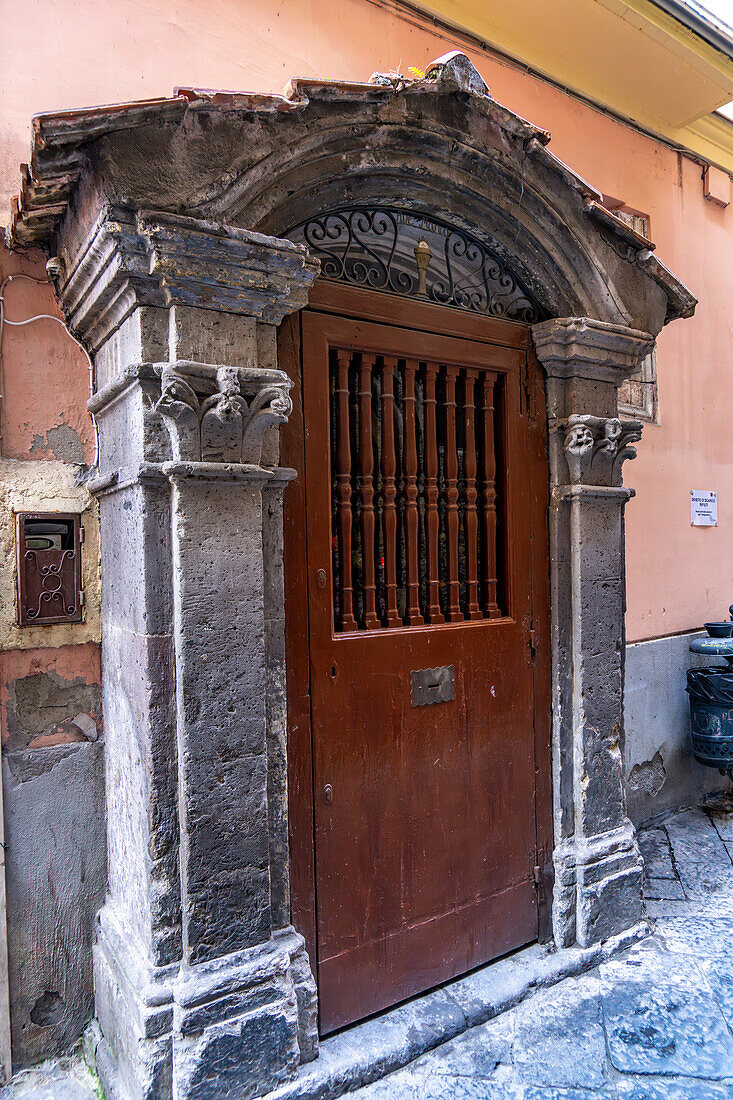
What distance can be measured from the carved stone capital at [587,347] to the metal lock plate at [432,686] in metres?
1.51

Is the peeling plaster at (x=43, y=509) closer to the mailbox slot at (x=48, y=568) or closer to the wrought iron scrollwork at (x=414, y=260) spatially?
the mailbox slot at (x=48, y=568)

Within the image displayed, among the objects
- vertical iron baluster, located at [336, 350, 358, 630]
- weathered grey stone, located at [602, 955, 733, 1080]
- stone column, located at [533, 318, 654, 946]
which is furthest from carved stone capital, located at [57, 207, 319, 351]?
weathered grey stone, located at [602, 955, 733, 1080]

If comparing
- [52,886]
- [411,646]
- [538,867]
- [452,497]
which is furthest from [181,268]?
[538,867]

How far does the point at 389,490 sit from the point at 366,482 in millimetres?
124

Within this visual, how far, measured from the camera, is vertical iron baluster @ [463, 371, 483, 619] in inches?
118

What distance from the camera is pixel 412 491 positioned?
110 inches

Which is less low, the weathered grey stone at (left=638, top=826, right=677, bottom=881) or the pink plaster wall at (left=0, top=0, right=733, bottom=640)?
the pink plaster wall at (left=0, top=0, right=733, bottom=640)

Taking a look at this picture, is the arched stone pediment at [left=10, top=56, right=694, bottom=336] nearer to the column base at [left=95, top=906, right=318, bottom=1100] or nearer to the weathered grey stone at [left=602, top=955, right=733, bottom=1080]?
the column base at [left=95, top=906, right=318, bottom=1100]

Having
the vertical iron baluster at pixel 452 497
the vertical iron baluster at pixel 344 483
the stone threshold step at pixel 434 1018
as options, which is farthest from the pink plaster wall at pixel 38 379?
the stone threshold step at pixel 434 1018

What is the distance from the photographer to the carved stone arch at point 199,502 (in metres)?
2.02

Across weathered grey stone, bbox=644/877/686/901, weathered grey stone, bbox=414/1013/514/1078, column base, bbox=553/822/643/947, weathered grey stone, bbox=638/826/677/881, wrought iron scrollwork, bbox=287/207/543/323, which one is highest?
wrought iron scrollwork, bbox=287/207/543/323

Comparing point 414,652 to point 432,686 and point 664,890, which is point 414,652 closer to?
point 432,686

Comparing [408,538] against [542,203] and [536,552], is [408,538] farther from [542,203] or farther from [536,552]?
[542,203]

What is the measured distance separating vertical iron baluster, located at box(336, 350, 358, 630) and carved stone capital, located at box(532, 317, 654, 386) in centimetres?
107
